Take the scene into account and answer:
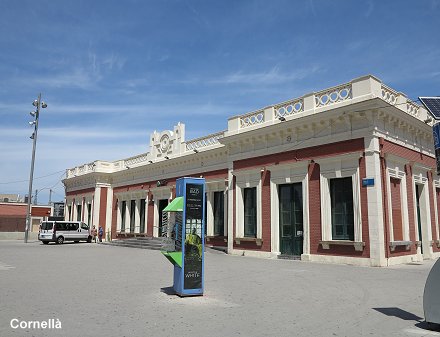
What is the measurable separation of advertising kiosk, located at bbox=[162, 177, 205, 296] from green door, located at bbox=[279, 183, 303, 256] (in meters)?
10.1

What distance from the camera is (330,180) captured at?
660 inches

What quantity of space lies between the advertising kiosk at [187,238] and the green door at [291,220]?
1007cm

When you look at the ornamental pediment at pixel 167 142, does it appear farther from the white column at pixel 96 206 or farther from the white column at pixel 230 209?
the white column at pixel 96 206

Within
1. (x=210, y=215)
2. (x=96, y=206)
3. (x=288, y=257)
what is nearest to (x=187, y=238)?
(x=288, y=257)

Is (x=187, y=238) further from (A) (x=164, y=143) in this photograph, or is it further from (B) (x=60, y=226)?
(B) (x=60, y=226)

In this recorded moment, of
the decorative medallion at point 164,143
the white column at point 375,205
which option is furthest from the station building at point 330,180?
→ the decorative medallion at point 164,143

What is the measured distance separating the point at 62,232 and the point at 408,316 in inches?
1212

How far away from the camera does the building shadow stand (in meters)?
5.99

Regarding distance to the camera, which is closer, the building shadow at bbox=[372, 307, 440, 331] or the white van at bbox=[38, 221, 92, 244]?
the building shadow at bbox=[372, 307, 440, 331]

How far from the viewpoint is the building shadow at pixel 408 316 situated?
5.99 meters


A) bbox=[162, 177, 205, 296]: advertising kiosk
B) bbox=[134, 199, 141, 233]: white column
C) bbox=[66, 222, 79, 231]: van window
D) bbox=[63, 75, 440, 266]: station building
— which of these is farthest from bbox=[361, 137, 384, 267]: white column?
bbox=[66, 222, 79, 231]: van window

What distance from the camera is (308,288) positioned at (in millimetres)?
9594

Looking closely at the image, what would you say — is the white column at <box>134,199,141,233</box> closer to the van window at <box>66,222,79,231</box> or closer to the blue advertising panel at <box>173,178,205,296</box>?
the van window at <box>66,222,79,231</box>

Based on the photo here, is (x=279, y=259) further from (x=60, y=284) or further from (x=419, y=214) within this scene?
(x=60, y=284)
